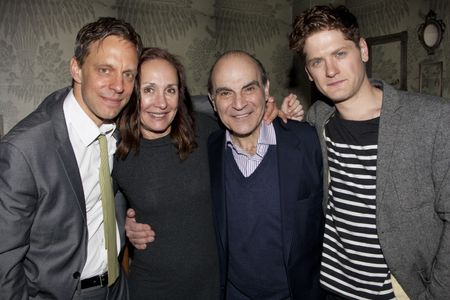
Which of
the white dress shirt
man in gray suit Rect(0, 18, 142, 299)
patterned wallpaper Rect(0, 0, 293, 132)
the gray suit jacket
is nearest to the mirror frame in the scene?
patterned wallpaper Rect(0, 0, 293, 132)

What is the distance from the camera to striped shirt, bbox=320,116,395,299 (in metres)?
1.60

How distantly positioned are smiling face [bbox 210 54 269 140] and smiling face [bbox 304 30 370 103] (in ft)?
1.28

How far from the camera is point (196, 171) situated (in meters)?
1.98

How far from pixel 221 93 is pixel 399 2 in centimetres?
282

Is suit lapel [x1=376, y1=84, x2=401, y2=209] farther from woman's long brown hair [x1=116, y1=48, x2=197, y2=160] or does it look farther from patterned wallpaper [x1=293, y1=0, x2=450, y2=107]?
patterned wallpaper [x1=293, y1=0, x2=450, y2=107]

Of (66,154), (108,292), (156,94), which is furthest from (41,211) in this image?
(156,94)

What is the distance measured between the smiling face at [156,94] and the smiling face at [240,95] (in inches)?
10.8

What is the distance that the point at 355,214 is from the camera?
1.64m

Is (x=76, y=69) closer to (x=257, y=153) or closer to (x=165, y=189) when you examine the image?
(x=165, y=189)

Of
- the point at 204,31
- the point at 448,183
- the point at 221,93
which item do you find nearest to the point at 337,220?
the point at 448,183

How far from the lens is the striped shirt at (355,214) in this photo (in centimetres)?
160

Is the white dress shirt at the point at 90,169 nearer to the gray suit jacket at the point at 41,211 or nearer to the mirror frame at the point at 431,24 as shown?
the gray suit jacket at the point at 41,211

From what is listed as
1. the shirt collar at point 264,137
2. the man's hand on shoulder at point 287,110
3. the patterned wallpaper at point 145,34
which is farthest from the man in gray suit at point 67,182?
the patterned wallpaper at point 145,34

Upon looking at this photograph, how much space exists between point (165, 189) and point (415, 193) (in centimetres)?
116
